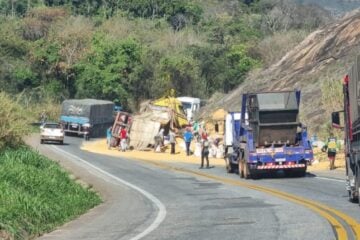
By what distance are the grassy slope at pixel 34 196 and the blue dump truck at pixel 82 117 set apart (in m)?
40.3

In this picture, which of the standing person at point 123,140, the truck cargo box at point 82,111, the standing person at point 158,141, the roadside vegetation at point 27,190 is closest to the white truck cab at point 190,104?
the truck cargo box at point 82,111

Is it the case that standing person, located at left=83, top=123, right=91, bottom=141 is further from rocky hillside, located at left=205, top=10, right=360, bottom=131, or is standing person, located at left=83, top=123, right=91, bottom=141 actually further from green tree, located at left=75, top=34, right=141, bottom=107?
green tree, located at left=75, top=34, right=141, bottom=107

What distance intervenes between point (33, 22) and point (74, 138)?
165 feet

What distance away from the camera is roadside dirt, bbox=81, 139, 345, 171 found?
3699 centimetres

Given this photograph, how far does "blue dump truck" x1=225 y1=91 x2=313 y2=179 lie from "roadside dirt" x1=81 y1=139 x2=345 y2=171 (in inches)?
253

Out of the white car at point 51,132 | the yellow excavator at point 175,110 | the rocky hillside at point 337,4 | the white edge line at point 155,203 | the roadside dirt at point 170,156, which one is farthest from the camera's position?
the rocky hillside at point 337,4

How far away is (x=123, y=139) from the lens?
55.2m

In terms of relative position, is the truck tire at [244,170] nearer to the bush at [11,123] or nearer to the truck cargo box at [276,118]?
the truck cargo box at [276,118]

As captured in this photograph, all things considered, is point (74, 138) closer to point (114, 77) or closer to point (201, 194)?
point (114, 77)

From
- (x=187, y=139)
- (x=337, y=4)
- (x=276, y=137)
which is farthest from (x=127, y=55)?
(x=337, y=4)

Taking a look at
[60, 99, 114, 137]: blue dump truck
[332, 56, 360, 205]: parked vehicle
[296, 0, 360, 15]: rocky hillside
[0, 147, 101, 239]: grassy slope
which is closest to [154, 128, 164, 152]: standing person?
[60, 99, 114, 137]: blue dump truck

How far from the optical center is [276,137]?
94.8 ft

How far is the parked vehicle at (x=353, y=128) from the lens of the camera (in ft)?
57.0

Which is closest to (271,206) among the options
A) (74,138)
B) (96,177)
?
(96,177)
